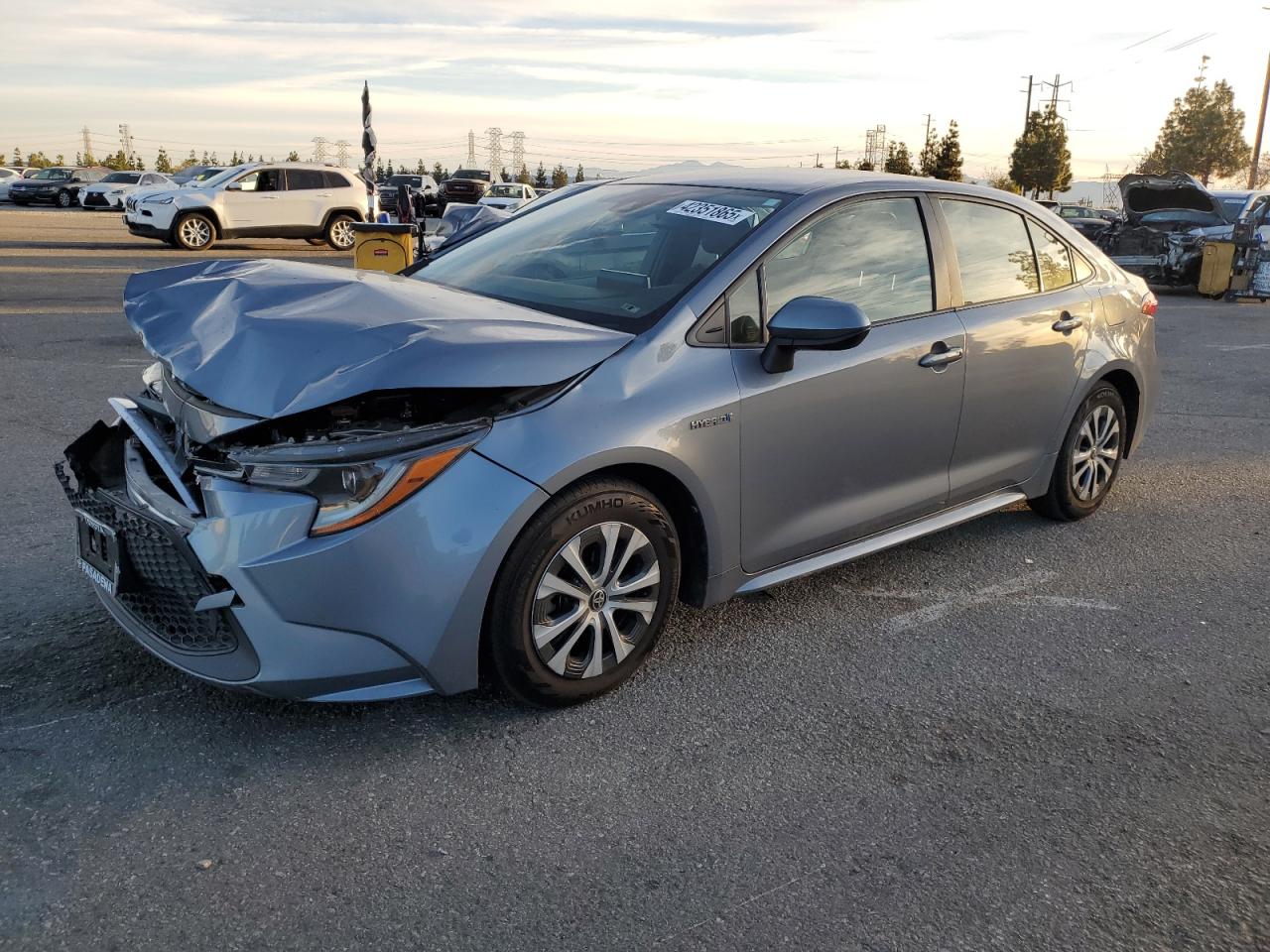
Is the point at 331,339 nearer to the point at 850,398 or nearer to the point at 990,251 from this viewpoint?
the point at 850,398

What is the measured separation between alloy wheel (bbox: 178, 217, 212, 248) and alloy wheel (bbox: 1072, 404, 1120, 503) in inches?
770

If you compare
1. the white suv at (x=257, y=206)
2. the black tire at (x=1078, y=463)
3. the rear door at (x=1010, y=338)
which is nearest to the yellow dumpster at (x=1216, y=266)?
the black tire at (x=1078, y=463)

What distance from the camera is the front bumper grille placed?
114 inches

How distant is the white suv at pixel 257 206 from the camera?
821 inches

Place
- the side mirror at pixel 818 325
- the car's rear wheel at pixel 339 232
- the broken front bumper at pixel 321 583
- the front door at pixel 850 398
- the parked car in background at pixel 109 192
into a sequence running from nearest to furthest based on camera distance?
the broken front bumper at pixel 321 583, the side mirror at pixel 818 325, the front door at pixel 850 398, the car's rear wheel at pixel 339 232, the parked car in background at pixel 109 192

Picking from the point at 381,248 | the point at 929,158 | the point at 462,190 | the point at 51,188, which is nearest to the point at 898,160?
the point at 929,158

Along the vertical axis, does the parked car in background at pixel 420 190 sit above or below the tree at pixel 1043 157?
below

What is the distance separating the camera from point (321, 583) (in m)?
2.79

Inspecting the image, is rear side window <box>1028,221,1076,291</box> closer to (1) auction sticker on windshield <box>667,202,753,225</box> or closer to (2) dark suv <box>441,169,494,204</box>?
(1) auction sticker on windshield <box>667,202,753,225</box>

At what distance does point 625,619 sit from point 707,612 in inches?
31.3

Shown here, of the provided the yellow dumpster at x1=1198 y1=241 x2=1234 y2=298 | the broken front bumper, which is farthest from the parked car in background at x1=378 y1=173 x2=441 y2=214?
the broken front bumper

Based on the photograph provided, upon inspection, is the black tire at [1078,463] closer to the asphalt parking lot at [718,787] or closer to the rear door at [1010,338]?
the rear door at [1010,338]

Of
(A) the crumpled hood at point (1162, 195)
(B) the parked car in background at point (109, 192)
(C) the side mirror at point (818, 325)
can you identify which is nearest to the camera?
(C) the side mirror at point (818, 325)

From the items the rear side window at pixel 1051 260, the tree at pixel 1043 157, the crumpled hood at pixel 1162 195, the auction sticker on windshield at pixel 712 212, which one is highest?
the tree at pixel 1043 157
